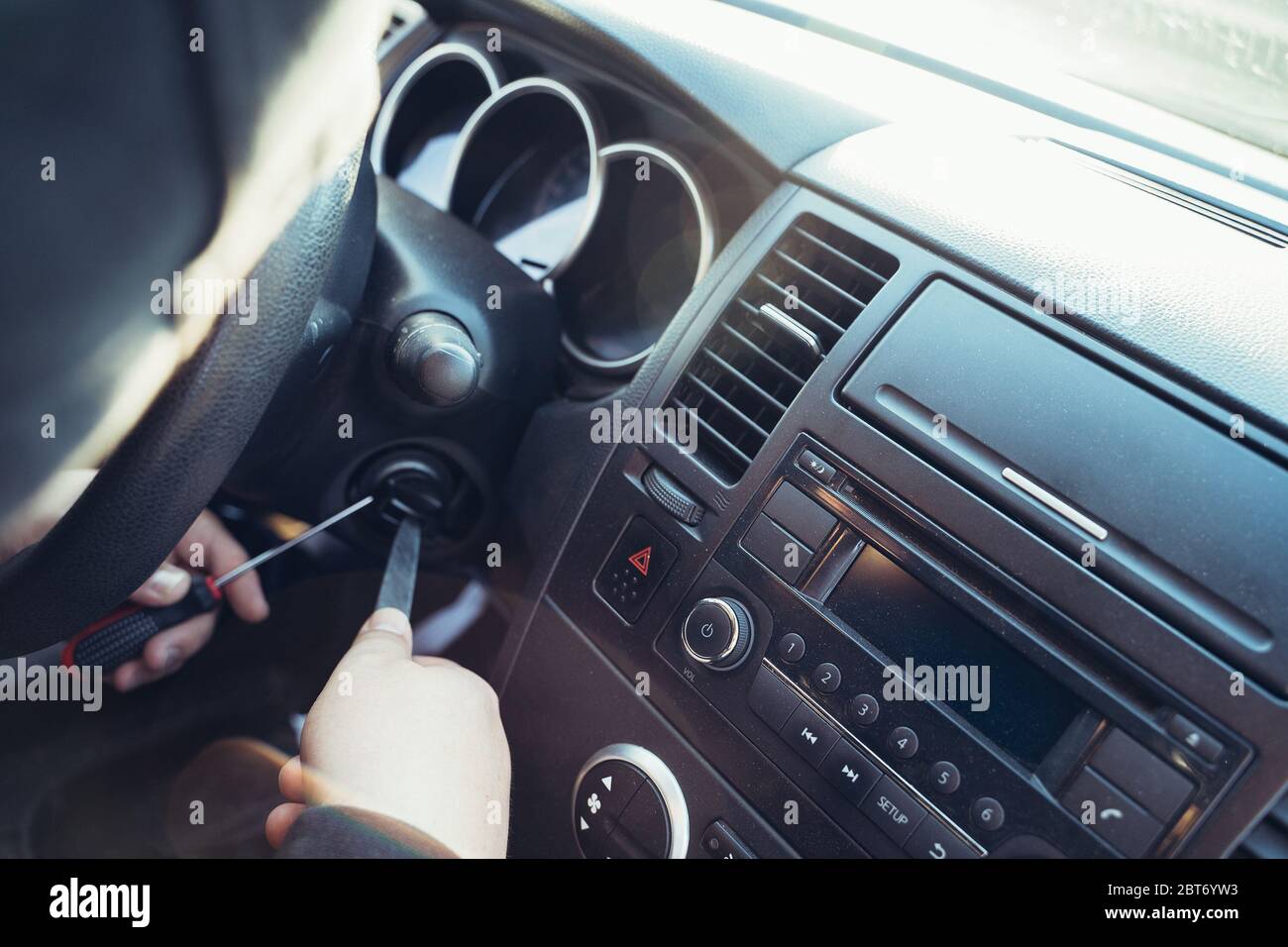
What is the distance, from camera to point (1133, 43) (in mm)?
1391

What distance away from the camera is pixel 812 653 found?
107cm

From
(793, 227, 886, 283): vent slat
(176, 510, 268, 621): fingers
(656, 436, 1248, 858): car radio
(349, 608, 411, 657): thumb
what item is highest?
(793, 227, 886, 283): vent slat

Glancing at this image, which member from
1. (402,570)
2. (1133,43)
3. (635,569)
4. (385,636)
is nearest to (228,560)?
(402,570)

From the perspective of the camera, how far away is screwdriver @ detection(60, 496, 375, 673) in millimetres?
1400

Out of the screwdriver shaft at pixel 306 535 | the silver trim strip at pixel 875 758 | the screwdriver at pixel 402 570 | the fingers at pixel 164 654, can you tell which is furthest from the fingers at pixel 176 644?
the silver trim strip at pixel 875 758

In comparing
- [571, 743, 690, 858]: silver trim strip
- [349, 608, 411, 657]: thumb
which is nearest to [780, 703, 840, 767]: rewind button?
[571, 743, 690, 858]: silver trim strip

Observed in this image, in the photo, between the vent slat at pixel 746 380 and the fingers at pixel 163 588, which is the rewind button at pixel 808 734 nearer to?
the vent slat at pixel 746 380

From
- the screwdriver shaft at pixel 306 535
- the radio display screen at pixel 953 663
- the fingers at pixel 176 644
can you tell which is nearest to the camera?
the radio display screen at pixel 953 663

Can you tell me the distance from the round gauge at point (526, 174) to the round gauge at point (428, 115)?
0.06 m

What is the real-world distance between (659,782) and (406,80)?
1262 millimetres

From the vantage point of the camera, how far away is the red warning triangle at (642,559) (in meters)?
1.23

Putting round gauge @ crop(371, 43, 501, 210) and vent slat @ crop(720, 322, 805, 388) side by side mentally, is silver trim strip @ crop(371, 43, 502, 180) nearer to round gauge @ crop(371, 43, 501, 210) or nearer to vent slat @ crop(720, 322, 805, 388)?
round gauge @ crop(371, 43, 501, 210)
